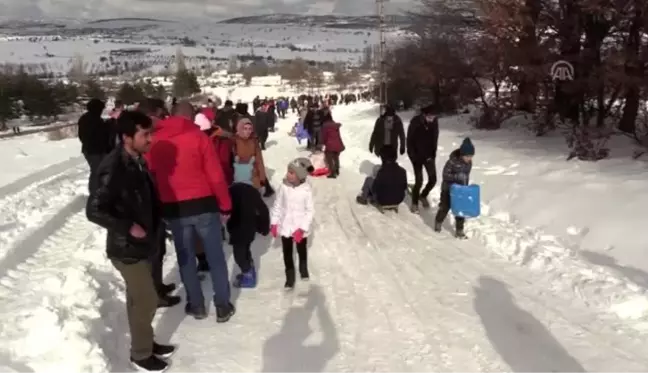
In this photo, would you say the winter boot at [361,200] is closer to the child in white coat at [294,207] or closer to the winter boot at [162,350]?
the child in white coat at [294,207]

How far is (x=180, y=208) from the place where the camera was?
4.97 metres

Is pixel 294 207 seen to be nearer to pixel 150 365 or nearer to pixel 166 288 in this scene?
pixel 166 288

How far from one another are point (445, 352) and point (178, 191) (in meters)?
2.55

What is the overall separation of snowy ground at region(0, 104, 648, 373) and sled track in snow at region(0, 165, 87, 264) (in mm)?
65

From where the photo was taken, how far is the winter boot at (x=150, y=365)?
4438mm

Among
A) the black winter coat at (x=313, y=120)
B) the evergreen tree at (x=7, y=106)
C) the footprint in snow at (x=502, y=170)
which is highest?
the black winter coat at (x=313, y=120)

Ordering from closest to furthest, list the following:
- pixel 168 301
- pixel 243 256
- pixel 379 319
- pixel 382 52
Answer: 1. pixel 379 319
2. pixel 168 301
3. pixel 243 256
4. pixel 382 52

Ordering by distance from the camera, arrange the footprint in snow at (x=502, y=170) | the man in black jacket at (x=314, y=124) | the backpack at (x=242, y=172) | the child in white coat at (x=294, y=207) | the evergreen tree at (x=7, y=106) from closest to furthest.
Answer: the child in white coat at (x=294, y=207) < the backpack at (x=242, y=172) < the footprint in snow at (x=502, y=170) < the man in black jacket at (x=314, y=124) < the evergreen tree at (x=7, y=106)

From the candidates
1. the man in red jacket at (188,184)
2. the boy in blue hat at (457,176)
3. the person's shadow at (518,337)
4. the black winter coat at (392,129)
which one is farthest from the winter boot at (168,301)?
the black winter coat at (392,129)

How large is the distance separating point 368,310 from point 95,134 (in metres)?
5.09

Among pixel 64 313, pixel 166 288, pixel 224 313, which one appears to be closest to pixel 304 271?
pixel 224 313

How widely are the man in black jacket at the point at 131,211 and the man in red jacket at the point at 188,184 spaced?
61 centimetres

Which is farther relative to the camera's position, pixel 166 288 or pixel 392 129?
pixel 392 129

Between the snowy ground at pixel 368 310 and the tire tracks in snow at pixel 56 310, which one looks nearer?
the tire tracks in snow at pixel 56 310
